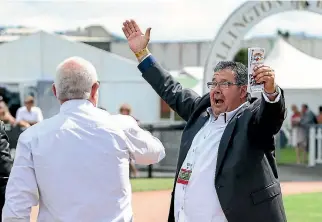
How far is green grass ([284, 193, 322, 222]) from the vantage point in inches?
407

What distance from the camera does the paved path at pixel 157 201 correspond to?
10.6 metres

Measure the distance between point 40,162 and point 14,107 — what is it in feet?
62.3

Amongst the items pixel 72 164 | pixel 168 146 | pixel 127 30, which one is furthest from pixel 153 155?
pixel 168 146

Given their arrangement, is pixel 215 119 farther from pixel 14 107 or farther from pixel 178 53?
pixel 178 53

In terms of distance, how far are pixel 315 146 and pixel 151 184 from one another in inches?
246

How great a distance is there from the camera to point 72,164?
3783 mm

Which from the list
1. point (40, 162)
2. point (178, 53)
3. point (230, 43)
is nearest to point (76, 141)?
point (40, 162)

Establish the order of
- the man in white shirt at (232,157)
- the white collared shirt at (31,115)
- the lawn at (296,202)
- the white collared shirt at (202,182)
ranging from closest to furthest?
the man in white shirt at (232,157) → the white collared shirt at (202,182) → the lawn at (296,202) → the white collared shirt at (31,115)

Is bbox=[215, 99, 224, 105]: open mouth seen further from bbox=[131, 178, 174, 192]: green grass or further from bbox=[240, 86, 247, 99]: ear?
bbox=[131, 178, 174, 192]: green grass

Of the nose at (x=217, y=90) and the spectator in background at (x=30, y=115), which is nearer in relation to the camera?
the nose at (x=217, y=90)

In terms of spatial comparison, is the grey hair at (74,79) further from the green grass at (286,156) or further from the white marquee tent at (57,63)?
the green grass at (286,156)

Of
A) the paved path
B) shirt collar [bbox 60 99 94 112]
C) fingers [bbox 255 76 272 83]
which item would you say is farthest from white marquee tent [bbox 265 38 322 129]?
shirt collar [bbox 60 99 94 112]

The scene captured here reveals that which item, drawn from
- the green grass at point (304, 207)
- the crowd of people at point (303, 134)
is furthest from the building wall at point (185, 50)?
the green grass at point (304, 207)

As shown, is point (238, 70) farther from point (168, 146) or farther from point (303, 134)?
point (303, 134)
